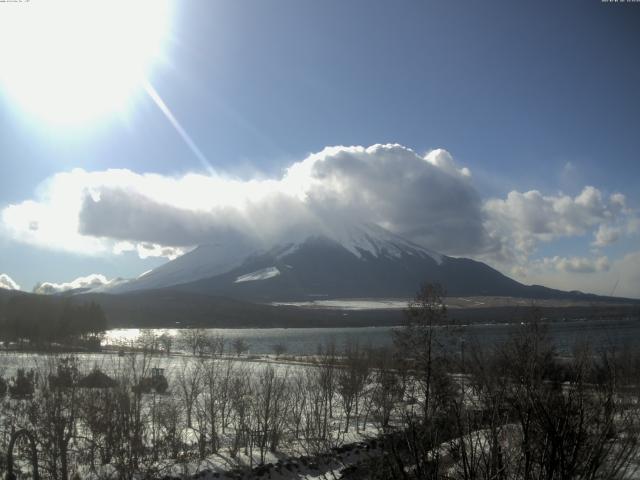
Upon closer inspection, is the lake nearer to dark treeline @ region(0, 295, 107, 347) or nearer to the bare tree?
the bare tree

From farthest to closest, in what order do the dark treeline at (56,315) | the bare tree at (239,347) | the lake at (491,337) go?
the bare tree at (239,347) → the dark treeline at (56,315) → the lake at (491,337)

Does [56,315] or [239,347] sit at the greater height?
[56,315]

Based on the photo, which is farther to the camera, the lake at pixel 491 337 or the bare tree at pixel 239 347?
the bare tree at pixel 239 347

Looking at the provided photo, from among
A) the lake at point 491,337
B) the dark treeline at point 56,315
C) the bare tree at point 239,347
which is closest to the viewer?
the lake at point 491,337

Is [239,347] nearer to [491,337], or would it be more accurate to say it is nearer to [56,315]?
[56,315]

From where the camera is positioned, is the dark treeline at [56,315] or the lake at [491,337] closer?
the lake at [491,337]

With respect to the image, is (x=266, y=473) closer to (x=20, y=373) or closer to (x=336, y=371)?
(x=20, y=373)

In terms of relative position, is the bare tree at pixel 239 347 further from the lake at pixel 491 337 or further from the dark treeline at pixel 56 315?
the dark treeline at pixel 56 315

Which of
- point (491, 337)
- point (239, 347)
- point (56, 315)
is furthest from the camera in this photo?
point (491, 337)

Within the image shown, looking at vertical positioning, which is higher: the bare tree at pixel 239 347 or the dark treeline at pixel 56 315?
the dark treeline at pixel 56 315

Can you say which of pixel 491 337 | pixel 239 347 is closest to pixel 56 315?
pixel 239 347

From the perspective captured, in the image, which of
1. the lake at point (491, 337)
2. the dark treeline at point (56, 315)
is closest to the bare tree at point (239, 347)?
the lake at point (491, 337)

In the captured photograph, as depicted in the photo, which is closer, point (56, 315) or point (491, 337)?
point (56, 315)

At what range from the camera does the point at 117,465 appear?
1981cm
